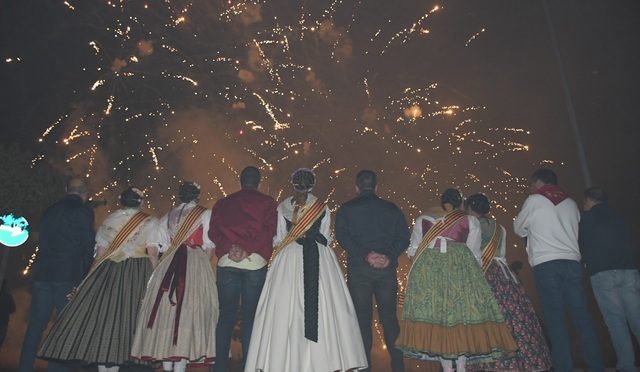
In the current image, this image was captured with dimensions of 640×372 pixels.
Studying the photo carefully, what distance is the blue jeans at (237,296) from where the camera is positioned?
210 inches

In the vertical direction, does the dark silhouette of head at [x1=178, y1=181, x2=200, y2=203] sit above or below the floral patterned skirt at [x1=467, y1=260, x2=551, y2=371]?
above

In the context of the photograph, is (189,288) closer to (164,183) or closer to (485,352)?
(485,352)

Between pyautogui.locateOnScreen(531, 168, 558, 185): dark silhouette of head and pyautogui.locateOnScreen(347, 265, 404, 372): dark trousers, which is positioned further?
pyautogui.locateOnScreen(531, 168, 558, 185): dark silhouette of head

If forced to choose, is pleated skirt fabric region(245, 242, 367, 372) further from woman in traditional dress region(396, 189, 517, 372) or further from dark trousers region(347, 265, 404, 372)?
woman in traditional dress region(396, 189, 517, 372)

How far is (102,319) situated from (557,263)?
15.5 ft

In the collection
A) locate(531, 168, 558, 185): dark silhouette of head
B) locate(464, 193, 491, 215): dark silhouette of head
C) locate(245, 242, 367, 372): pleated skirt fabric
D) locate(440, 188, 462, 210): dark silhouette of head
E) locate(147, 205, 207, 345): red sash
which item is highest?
locate(531, 168, 558, 185): dark silhouette of head

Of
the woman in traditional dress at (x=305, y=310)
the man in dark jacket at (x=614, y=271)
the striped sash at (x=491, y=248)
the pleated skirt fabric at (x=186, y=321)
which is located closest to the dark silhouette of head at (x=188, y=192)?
the pleated skirt fabric at (x=186, y=321)

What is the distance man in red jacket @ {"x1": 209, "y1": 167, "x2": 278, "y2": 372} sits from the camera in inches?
210

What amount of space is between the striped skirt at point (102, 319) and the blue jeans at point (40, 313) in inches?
11.2

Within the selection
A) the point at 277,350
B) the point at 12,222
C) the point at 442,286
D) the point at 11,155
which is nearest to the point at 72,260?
the point at 277,350

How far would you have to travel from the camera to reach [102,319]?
18.1 feet

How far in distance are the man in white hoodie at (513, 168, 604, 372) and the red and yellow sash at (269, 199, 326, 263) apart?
7.78ft

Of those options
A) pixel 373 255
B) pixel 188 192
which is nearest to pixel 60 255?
pixel 188 192

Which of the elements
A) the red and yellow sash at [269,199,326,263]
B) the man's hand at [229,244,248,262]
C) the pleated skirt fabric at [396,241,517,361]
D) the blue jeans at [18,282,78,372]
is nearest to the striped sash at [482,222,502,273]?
the pleated skirt fabric at [396,241,517,361]
